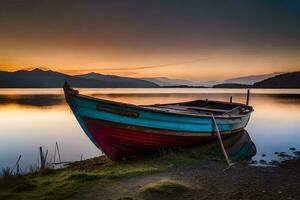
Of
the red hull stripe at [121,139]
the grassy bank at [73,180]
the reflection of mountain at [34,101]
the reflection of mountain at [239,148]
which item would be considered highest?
the red hull stripe at [121,139]

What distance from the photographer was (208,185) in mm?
7973

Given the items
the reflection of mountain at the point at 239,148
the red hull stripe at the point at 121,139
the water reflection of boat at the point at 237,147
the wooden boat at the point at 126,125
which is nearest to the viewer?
the wooden boat at the point at 126,125

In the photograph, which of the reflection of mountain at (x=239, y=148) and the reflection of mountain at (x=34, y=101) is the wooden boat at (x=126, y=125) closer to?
the reflection of mountain at (x=239, y=148)

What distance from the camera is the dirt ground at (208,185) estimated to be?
23.2 ft

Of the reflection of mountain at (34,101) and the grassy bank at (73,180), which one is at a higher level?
the grassy bank at (73,180)

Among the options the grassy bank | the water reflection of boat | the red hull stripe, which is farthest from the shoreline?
the water reflection of boat

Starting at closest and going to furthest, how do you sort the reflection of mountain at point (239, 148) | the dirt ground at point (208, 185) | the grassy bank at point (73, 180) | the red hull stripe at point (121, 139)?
the dirt ground at point (208, 185) < the grassy bank at point (73, 180) < the red hull stripe at point (121, 139) < the reflection of mountain at point (239, 148)

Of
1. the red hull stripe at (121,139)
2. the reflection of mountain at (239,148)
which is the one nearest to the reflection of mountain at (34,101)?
the reflection of mountain at (239,148)

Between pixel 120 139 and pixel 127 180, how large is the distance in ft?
10.2

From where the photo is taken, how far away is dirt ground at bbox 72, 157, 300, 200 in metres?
7.06

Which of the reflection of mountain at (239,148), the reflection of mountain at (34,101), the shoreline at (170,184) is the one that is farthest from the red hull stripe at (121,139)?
the reflection of mountain at (34,101)

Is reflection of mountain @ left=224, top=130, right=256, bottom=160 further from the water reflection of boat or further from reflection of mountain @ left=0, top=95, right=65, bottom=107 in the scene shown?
reflection of mountain @ left=0, top=95, right=65, bottom=107

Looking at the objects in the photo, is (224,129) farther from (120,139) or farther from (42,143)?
(42,143)

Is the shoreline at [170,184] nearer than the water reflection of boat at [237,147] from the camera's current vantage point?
Yes
